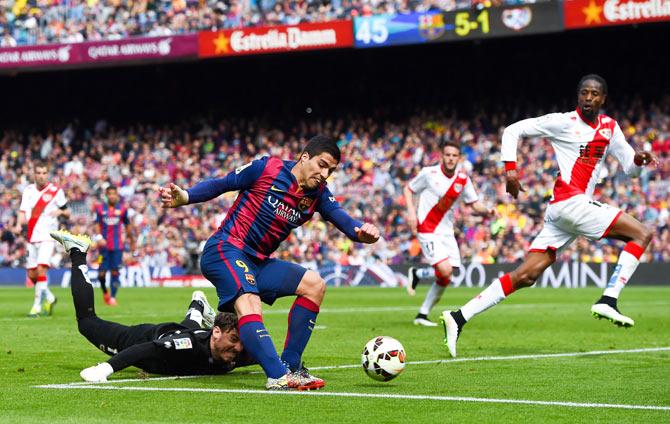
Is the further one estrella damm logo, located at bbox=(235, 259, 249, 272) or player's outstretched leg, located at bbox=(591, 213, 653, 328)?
player's outstretched leg, located at bbox=(591, 213, 653, 328)

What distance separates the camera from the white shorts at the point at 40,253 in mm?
19312

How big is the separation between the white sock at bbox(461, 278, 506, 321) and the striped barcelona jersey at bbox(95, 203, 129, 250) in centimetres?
1364

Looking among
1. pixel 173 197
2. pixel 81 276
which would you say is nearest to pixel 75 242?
pixel 81 276

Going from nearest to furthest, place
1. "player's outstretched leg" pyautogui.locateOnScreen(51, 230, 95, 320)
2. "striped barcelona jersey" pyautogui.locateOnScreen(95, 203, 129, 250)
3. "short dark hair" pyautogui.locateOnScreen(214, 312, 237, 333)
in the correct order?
"short dark hair" pyautogui.locateOnScreen(214, 312, 237, 333)
"player's outstretched leg" pyautogui.locateOnScreen(51, 230, 95, 320)
"striped barcelona jersey" pyautogui.locateOnScreen(95, 203, 129, 250)

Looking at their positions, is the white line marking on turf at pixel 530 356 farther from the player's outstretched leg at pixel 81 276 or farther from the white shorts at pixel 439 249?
the white shorts at pixel 439 249

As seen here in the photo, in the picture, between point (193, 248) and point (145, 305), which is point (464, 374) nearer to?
point (145, 305)

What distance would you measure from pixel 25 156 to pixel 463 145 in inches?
674

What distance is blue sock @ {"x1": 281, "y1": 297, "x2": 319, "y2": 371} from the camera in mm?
9281

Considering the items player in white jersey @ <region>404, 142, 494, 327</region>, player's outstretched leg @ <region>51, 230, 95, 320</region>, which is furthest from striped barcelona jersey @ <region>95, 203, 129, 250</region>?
player's outstretched leg @ <region>51, 230, 95, 320</region>

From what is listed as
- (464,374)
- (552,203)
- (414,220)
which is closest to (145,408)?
(464,374)

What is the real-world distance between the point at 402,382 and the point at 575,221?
3.23 metres

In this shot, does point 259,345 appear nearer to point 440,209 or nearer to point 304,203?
point 304,203

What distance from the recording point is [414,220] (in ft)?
53.7

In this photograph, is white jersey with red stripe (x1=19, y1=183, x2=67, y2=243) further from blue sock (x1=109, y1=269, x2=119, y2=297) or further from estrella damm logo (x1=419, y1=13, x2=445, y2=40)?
estrella damm logo (x1=419, y1=13, x2=445, y2=40)
